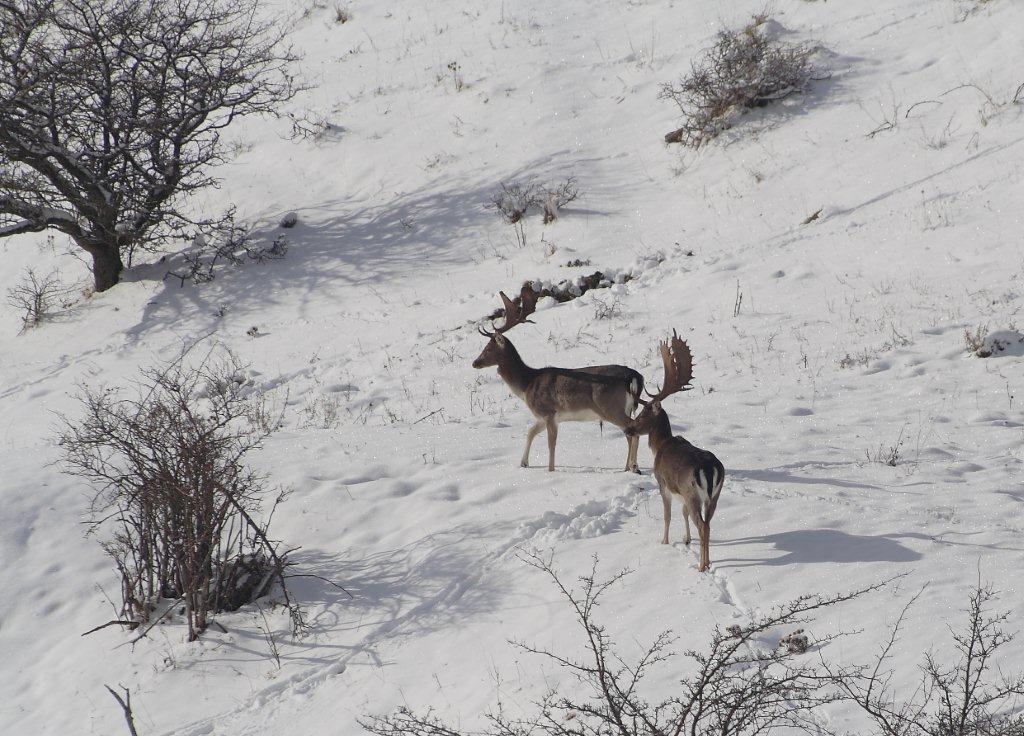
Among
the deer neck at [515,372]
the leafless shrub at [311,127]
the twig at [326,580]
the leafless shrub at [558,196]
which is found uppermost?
the leafless shrub at [311,127]

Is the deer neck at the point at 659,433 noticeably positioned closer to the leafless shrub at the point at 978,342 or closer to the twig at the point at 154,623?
the twig at the point at 154,623

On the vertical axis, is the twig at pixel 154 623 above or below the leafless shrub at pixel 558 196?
below

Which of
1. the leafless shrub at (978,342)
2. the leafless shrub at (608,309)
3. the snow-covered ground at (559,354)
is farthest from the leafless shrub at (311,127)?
the leafless shrub at (978,342)

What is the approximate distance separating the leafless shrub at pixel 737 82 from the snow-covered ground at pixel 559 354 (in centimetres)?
43

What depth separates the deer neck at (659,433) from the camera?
6.44m

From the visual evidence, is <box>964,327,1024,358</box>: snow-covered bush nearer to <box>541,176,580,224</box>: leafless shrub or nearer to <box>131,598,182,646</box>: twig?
<box>541,176,580,224</box>: leafless shrub

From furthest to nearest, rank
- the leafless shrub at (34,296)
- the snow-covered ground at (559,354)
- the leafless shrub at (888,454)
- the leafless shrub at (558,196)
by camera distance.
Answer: the leafless shrub at (34,296) → the leafless shrub at (558,196) → the leafless shrub at (888,454) → the snow-covered ground at (559,354)

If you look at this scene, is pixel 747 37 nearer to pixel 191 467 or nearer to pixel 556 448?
pixel 556 448

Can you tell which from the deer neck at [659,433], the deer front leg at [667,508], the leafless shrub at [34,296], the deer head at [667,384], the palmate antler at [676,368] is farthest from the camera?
the leafless shrub at [34,296]

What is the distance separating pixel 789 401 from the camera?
30.8 ft

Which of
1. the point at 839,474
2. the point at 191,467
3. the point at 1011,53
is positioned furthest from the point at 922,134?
the point at 191,467

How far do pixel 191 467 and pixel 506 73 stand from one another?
16166mm

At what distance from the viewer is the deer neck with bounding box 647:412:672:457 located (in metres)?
6.44

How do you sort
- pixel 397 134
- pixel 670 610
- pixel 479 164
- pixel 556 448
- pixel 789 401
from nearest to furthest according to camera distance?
pixel 670 610 < pixel 556 448 < pixel 789 401 < pixel 479 164 < pixel 397 134
